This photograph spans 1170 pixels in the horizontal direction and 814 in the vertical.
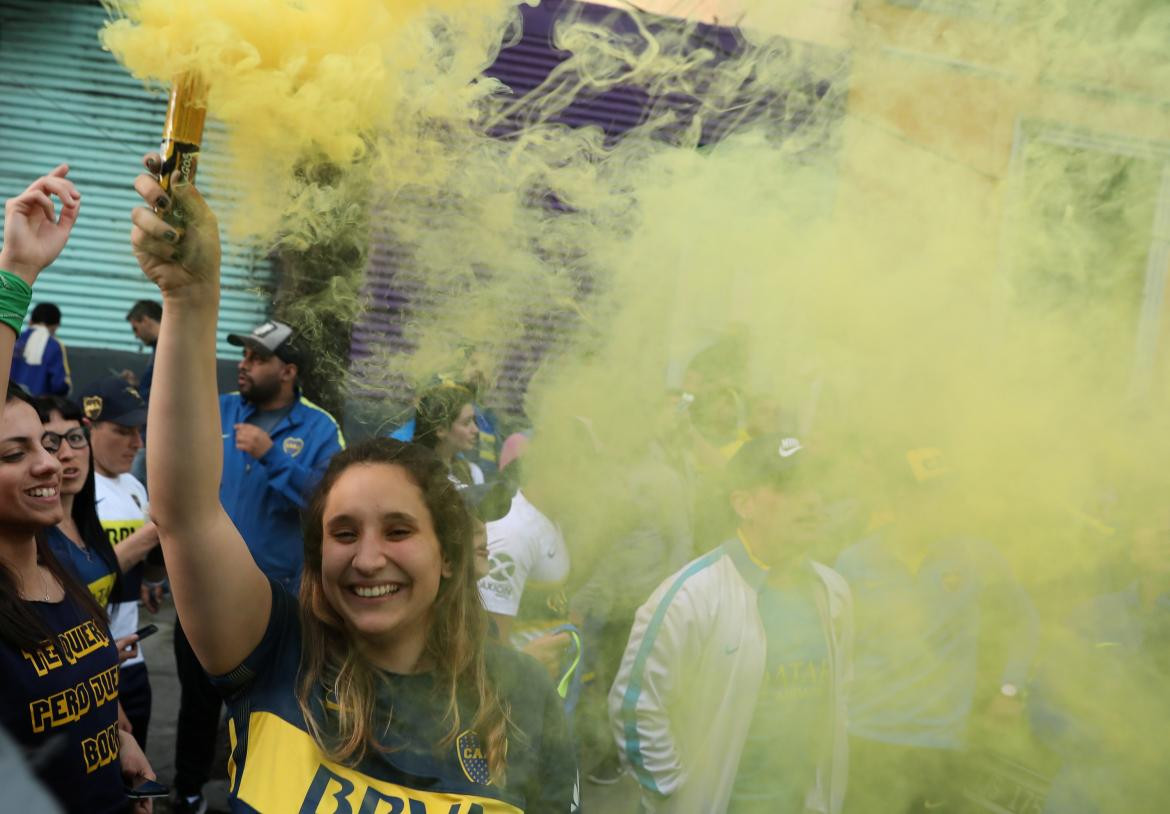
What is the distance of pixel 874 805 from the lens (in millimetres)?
3740

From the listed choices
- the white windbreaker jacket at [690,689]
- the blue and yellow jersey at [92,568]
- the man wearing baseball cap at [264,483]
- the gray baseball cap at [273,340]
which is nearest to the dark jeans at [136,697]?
the blue and yellow jersey at [92,568]

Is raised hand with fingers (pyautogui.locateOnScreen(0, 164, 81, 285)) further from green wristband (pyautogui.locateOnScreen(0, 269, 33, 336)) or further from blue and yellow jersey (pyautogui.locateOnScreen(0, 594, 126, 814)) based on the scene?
blue and yellow jersey (pyautogui.locateOnScreen(0, 594, 126, 814))

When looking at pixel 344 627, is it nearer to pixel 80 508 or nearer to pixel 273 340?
pixel 80 508

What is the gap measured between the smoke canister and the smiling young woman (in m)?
0.03

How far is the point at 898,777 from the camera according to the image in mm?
3729

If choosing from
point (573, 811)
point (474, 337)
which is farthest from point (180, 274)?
point (474, 337)

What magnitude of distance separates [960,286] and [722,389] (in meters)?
0.88

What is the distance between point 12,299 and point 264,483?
2.68 metres

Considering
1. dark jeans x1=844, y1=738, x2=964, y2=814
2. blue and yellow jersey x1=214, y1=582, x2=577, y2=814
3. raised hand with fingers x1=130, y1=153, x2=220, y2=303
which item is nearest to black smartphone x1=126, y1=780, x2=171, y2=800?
blue and yellow jersey x1=214, y1=582, x2=577, y2=814

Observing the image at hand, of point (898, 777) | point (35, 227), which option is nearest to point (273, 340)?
point (35, 227)

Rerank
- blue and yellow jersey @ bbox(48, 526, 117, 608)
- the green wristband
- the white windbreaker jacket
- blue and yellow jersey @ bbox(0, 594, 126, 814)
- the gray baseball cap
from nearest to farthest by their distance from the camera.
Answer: the green wristband, blue and yellow jersey @ bbox(0, 594, 126, 814), the white windbreaker jacket, blue and yellow jersey @ bbox(48, 526, 117, 608), the gray baseball cap

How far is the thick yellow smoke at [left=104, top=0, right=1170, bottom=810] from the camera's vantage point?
3.35 metres

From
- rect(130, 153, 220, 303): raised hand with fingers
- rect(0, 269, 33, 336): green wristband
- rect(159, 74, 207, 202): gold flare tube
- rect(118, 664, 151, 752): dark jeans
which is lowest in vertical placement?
rect(118, 664, 151, 752): dark jeans

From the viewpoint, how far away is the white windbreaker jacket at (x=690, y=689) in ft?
9.71
